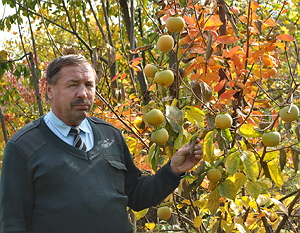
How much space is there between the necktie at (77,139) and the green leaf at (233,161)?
0.66 metres

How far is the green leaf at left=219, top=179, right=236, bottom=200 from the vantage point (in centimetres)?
165

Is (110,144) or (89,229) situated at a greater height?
(110,144)

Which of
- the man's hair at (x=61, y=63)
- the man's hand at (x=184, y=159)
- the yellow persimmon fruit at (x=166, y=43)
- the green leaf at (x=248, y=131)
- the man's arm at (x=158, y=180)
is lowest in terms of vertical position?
the man's arm at (x=158, y=180)

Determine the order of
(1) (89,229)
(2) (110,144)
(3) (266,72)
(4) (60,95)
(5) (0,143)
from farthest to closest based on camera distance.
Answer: (5) (0,143) → (3) (266,72) → (2) (110,144) → (4) (60,95) → (1) (89,229)

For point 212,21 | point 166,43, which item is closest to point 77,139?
point 166,43

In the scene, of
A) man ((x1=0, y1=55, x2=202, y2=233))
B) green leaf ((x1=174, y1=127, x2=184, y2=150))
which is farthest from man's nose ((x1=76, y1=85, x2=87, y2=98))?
green leaf ((x1=174, y1=127, x2=184, y2=150))

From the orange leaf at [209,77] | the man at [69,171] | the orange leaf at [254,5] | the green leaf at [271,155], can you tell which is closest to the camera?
the man at [69,171]

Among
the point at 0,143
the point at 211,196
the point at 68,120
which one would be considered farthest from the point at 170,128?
the point at 0,143

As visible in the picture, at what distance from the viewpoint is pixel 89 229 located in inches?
65.5

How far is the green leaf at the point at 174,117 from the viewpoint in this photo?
60.1 inches

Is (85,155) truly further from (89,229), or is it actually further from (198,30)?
(198,30)

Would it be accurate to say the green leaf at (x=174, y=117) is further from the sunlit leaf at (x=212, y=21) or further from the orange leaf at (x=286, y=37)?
the orange leaf at (x=286, y=37)

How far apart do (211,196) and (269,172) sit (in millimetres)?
275

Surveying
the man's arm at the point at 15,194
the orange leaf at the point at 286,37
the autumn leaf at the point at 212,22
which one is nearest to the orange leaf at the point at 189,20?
the autumn leaf at the point at 212,22
